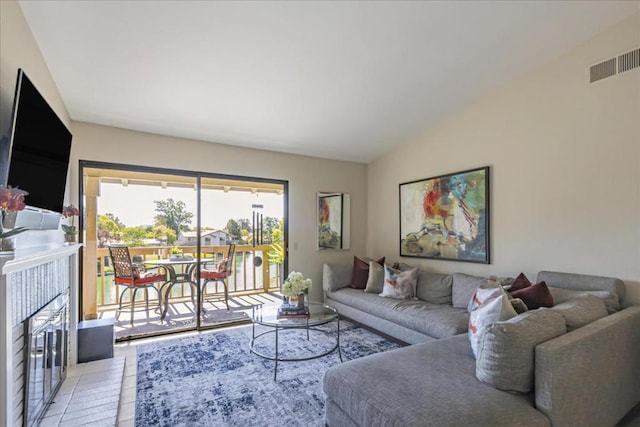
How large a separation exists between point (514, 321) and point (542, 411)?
0.42 m

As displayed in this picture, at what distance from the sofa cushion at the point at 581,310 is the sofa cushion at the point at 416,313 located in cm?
94

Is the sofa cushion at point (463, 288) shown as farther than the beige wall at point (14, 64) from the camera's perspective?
Yes

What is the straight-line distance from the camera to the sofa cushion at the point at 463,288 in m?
3.47

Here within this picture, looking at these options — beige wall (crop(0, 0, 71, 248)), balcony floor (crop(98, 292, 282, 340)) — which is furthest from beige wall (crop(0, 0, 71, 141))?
balcony floor (crop(98, 292, 282, 340))

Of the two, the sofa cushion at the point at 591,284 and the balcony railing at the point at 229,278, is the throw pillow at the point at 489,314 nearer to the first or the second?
the sofa cushion at the point at 591,284

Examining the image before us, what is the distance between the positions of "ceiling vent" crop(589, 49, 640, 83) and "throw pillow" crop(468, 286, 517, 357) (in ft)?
7.27

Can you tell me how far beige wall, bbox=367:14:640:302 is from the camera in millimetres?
2701

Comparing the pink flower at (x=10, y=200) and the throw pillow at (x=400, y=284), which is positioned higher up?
the pink flower at (x=10, y=200)

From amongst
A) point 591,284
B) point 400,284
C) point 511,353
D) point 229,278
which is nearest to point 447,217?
point 400,284

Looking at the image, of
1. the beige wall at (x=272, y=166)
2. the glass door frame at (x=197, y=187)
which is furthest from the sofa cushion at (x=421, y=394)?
the beige wall at (x=272, y=166)

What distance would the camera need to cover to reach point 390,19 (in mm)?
2514

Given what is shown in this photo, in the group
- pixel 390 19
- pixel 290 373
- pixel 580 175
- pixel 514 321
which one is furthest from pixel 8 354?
pixel 580 175

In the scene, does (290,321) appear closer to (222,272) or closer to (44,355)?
(44,355)

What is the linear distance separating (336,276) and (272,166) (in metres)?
1.85
